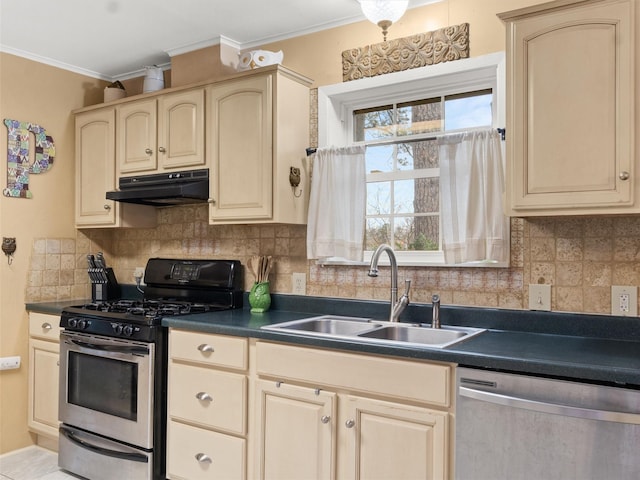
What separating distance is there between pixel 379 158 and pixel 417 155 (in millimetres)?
216

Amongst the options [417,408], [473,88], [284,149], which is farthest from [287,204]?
[417,408]

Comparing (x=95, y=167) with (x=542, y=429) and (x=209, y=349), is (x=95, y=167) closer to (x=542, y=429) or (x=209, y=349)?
(x=209, y=349)

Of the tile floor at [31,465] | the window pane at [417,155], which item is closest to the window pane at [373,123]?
the window pane at [417,155]

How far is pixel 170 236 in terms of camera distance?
357 cm

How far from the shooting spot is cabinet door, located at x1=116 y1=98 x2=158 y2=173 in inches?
127

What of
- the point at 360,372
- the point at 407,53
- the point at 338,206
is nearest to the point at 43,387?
the point at 338,206

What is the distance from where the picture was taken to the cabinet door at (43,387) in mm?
3229

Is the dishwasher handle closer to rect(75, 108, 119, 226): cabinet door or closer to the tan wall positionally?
rect(75, 108, 119, 226): cabinet door

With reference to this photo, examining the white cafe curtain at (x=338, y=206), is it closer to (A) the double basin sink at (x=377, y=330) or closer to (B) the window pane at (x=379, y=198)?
(B) the window pane at (x=379, y=198)

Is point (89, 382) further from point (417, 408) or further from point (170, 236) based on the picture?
point (417, 408)

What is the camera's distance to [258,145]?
2773 mm

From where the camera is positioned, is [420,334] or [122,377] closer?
[420,334]

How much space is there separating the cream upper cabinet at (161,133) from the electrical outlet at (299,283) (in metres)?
0.83

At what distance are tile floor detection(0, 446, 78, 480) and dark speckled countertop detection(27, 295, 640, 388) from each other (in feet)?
4.15
